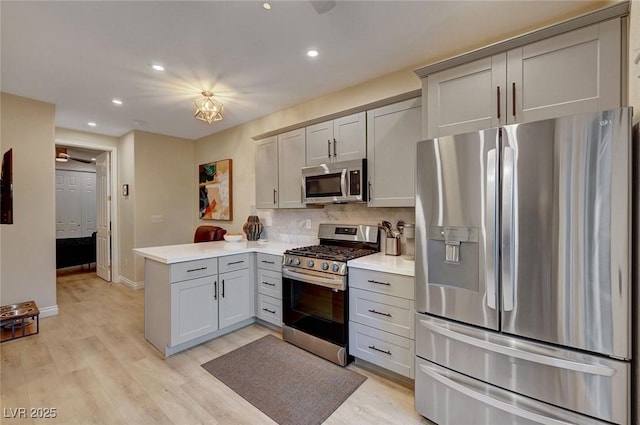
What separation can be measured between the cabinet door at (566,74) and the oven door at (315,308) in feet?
6.02

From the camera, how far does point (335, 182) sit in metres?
2.88

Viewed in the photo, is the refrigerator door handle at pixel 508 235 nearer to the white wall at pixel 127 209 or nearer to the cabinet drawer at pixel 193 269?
the cabinet drawer at pixel 193 269

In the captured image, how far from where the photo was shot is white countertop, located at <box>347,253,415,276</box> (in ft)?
7.06

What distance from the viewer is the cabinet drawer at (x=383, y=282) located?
2.12m

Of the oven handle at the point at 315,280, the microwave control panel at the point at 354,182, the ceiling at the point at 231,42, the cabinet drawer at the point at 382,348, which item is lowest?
the cabinet drawer at the point at 382,348

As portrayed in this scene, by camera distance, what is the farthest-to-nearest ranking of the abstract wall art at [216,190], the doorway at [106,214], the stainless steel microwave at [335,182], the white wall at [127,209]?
the doorway at [106,214]
the white wall at [127,209]
the abstract wall art at [216,190]
the stainless steel microwave at [335,182]

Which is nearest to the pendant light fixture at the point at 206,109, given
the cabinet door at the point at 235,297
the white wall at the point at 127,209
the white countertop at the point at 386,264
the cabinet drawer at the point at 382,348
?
the cabinet door at the point at 235,297

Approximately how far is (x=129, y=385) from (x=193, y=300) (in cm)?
76

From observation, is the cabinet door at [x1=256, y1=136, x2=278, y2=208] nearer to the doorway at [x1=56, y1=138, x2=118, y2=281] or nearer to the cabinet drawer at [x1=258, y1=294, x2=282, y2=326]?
the cabinet drawer at [x1=258, y1=294, x2=282, y2=326]

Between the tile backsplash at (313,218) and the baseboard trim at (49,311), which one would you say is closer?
the tile backsplash at (313,218)

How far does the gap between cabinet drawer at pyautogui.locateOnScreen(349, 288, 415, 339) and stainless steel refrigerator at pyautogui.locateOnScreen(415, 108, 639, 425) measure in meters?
0.28

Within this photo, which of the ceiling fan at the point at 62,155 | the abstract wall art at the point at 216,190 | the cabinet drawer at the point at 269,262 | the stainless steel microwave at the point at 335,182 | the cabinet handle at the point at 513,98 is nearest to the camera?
the cabinet handle at the point at 513,98

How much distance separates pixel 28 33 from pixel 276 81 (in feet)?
6.36

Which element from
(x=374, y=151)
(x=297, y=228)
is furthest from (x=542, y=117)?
(x=297, y=228)
